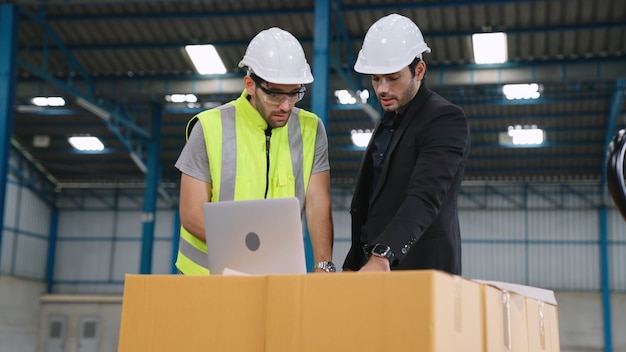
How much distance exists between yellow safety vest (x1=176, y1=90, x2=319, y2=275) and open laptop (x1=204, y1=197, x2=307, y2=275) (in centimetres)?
70

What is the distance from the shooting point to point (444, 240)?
3.45 meters

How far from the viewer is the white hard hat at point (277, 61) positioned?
150 inches

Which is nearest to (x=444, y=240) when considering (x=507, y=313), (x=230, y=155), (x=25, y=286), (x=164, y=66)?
(x=507, y=313)

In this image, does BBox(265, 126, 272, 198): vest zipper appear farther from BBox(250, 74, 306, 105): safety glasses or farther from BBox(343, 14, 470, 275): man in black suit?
BBox(343, 14, 470, 275): man in black suit

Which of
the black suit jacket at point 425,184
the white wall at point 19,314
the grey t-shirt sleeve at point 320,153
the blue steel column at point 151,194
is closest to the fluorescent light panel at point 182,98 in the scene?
the blue steel column at point 151,194

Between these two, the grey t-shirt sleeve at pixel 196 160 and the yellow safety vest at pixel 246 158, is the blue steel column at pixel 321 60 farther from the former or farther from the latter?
the grey t-shirt sleeve at pixel 196 160

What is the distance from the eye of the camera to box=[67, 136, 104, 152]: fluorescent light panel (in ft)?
89.8

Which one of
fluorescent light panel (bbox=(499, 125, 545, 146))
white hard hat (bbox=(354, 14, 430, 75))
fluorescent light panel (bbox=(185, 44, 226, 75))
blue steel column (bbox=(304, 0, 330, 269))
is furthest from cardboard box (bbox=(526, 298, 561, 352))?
fluorescent light panel (bbox=(499, 125, 545, 146))

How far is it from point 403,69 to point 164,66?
59.7 ft

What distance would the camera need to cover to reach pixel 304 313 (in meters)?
2.37

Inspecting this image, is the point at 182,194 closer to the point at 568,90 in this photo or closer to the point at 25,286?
the point at 568,90

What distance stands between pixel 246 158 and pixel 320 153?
436 mm

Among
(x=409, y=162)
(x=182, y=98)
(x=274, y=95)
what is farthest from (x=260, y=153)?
(x=182, y=98)

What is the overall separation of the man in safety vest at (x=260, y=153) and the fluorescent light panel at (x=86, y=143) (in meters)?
24.3
